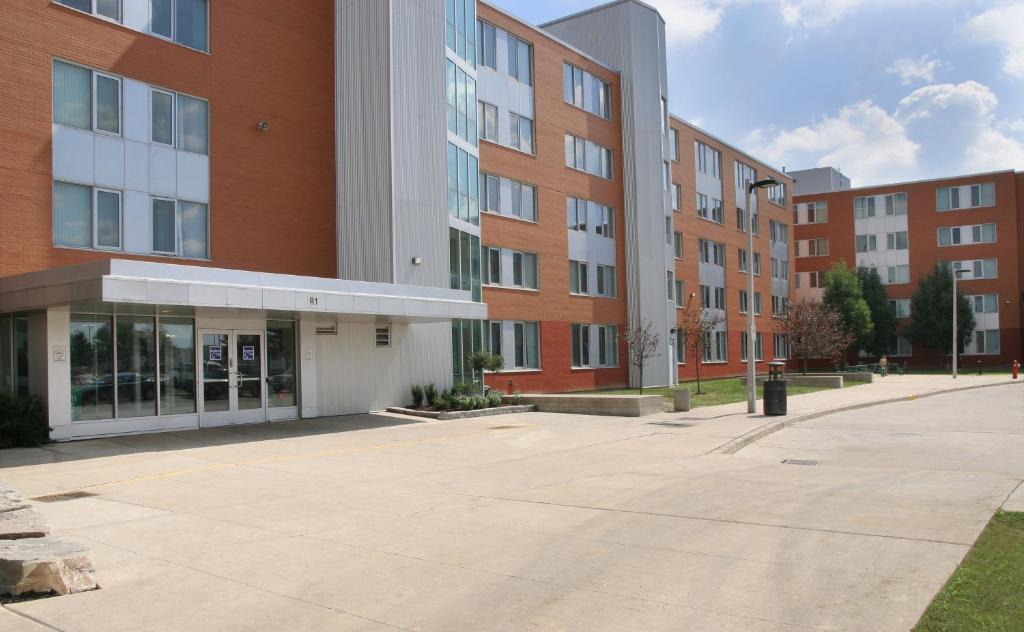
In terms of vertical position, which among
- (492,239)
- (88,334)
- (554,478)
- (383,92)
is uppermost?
(383,92)

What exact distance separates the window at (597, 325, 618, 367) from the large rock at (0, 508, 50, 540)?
30787mm

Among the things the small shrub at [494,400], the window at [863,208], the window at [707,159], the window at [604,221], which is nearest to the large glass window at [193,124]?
the small shrub at [494,400]

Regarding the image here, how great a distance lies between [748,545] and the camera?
8.17 m

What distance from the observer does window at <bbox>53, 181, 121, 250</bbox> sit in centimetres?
1856

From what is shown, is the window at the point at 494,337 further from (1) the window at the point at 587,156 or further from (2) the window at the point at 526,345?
(1) the window at the point at 587,156

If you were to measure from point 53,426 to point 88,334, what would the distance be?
82.7 inches

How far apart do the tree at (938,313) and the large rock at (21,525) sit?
64464mm

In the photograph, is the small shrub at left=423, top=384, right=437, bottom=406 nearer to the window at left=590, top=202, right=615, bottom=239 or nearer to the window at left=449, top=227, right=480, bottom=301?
the window at left=449, top=227, right=480, bottom=301

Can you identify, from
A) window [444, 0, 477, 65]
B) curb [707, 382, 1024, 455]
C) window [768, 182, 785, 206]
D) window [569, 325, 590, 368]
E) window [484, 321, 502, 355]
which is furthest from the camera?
window [768, 182, 785, 206]

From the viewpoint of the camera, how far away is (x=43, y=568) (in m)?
6.64

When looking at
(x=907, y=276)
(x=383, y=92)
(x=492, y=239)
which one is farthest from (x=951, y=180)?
(x=383, y=92)

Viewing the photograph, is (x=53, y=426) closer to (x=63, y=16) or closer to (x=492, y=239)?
(x=63, y=16)

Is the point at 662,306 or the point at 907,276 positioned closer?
the point at 662,306

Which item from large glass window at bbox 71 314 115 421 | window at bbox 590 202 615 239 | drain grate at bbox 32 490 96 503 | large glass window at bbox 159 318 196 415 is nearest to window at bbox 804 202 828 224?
window at bbox 590 202 615 239
